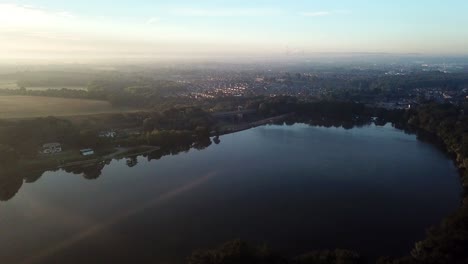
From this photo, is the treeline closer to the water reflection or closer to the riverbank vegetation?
the riverbank vegetation

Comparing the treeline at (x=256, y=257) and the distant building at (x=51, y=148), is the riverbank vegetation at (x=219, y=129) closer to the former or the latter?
the treeline at (x=256, y=257)

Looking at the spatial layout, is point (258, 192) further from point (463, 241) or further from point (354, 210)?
point (463, 241)

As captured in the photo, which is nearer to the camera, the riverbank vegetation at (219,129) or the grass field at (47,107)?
the riverbank vegetation at (219,129)

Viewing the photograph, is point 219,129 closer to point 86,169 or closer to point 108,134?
point 108,134

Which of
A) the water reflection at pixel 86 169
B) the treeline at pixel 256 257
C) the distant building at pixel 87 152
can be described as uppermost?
the treeline at pixel 256 257

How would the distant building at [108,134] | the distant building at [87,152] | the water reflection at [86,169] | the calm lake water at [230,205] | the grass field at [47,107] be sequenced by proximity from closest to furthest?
the calm lake water at [230,205], the water reflection at [86,169], the distant building at [87,152], the distant building at [108,134], the grass field at [47,107]

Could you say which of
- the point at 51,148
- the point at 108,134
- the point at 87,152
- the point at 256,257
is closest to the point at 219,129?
the point at 108,134

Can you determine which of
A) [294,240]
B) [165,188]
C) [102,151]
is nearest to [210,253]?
[294,240]

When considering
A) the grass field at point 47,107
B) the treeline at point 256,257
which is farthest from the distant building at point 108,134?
the treeline at point 256,257
